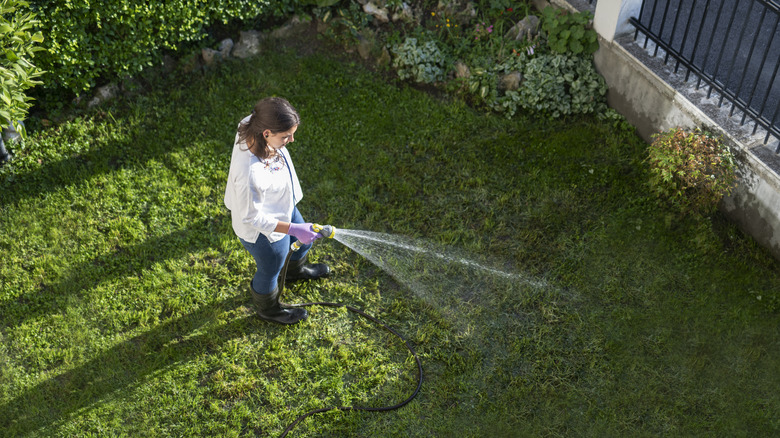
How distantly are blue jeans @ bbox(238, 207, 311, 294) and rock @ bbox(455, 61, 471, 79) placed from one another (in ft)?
9.34

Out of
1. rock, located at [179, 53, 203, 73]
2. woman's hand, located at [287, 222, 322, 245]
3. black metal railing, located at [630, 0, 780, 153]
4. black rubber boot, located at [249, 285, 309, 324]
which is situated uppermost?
black metal railing, located at [630, 0, 780, 153]

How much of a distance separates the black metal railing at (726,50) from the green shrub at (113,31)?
3.98 meters

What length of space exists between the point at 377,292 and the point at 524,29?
336 cm

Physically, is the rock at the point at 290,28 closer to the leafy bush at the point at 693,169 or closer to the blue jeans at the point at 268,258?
the blue jeans at the point at 268,258

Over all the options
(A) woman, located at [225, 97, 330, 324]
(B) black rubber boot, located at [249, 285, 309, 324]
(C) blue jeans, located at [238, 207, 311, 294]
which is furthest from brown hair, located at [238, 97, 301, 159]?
(B) black rubber boot, located at [249, 285, 309, 324]

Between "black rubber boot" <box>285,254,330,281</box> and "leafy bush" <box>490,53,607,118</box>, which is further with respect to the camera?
"leafy bush" <box>490,53,607,118</box>

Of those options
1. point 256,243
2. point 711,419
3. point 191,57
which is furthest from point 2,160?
point 711,419

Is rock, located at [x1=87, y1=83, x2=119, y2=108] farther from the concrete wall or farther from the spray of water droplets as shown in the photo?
the concrete wall

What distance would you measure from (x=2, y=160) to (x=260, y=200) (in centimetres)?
336

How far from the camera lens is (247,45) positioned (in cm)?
708

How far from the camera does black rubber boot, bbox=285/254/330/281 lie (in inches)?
199

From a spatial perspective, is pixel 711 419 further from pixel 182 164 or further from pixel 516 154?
pixel 182 164

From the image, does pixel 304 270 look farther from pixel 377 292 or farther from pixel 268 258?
pixel 268 258

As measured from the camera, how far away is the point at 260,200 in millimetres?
3996
